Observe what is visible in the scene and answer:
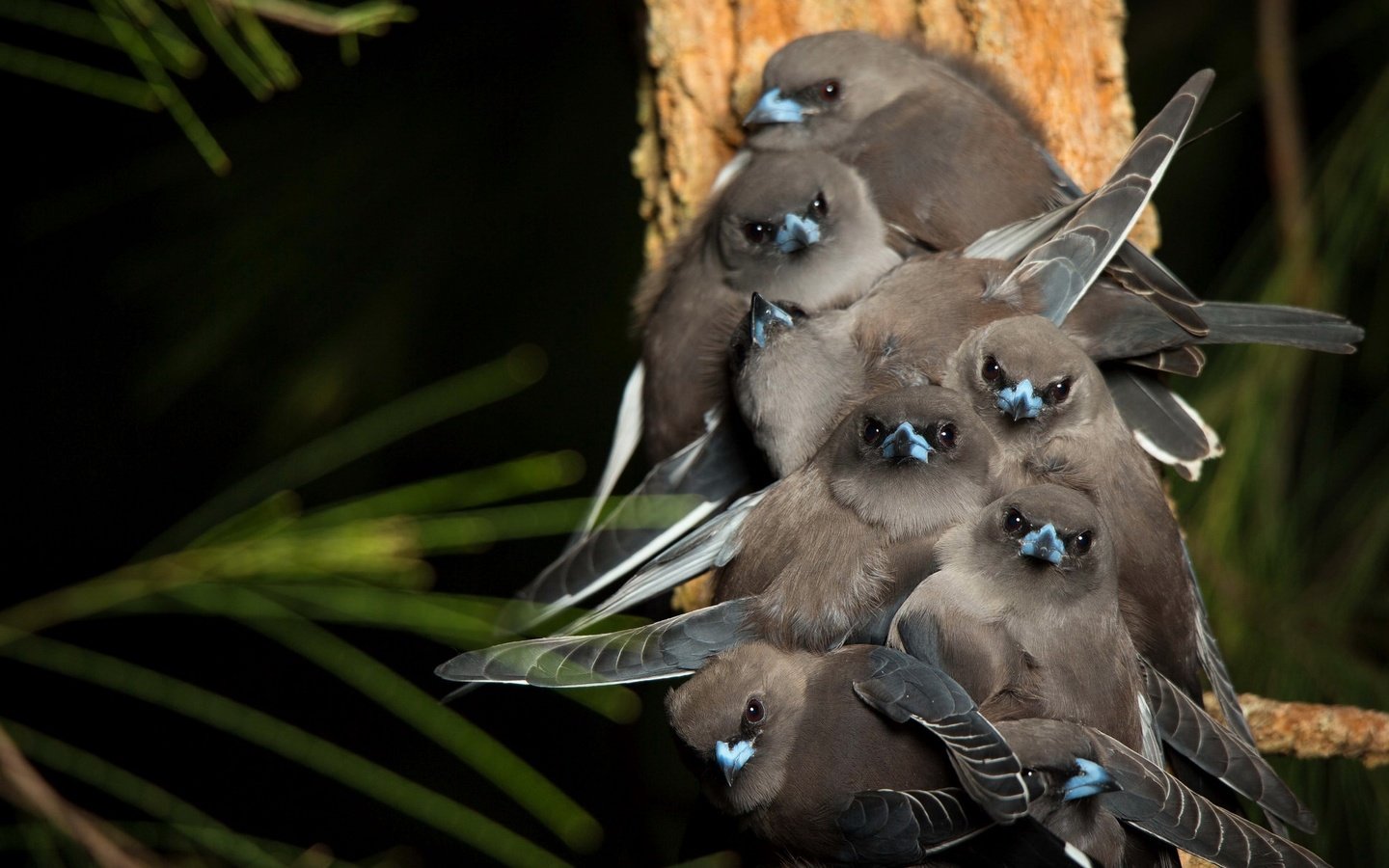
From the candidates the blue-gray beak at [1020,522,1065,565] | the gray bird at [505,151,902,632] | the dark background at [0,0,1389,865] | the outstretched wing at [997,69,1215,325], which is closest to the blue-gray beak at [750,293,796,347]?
the gray bird at [505,151,902,632]

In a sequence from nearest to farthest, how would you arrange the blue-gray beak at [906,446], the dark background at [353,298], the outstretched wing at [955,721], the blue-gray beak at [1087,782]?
the outstretched wing at [955,721], the blue-gray beak at [1087,782], the blue-gray beak at [906,446], the dark background at [353,298]

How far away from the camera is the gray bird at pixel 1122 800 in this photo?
1510 millimetres

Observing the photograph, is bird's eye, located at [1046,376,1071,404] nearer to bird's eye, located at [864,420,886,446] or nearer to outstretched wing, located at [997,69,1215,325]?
outstretched wing, located at [997,69,1215,325]

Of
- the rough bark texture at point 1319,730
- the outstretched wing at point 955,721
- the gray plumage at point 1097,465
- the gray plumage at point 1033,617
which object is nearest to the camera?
the outstretched wing at point 955,721

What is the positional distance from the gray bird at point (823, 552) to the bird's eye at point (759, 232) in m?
0.50

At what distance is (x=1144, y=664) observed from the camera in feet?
6.14

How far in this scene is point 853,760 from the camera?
1.59 metres

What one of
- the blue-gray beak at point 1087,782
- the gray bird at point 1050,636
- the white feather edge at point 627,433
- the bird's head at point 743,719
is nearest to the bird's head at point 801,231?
the white feather edge at point 627,433

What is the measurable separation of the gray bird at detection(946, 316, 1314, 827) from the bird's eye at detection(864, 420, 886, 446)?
0.60ft

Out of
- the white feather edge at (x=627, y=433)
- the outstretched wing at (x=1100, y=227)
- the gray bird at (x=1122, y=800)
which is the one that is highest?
the outstretched wing at (x=1100, y=227)

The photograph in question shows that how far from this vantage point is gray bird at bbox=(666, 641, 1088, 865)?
144 centimetres

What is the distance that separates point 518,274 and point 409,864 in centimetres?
190

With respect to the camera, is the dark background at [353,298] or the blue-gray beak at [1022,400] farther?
the dark background at [353,298]

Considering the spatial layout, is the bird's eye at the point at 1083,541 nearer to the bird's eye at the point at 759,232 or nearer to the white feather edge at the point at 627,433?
the bird's eye at the point at 759,232
